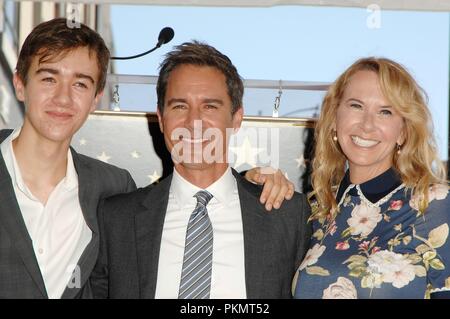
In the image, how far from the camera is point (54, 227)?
303 centimetres

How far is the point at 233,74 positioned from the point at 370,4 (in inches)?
24.0

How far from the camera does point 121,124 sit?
356cm

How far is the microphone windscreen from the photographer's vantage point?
352 centimetres

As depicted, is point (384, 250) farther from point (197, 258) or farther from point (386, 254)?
point (197, 258)

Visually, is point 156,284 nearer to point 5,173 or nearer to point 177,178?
point 177,178

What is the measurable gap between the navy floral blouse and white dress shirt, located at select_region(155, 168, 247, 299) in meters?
0.24

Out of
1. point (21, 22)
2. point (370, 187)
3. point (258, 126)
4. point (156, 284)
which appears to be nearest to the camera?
point (156, 284)

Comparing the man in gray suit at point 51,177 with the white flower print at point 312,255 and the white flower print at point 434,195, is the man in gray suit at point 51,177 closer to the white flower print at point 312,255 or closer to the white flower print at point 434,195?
the white flower print at point 312,255

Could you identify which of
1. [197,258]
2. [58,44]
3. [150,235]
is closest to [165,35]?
[58,44]

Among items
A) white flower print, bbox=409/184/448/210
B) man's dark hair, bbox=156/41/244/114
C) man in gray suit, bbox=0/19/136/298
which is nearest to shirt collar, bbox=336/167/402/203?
white flower print, bbox=409/184/448/210

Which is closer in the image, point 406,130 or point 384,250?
point 384,250

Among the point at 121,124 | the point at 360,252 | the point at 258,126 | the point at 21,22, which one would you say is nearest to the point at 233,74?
the point at 258,126

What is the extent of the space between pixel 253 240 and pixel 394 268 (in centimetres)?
51

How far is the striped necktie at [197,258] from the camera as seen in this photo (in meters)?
2.93
